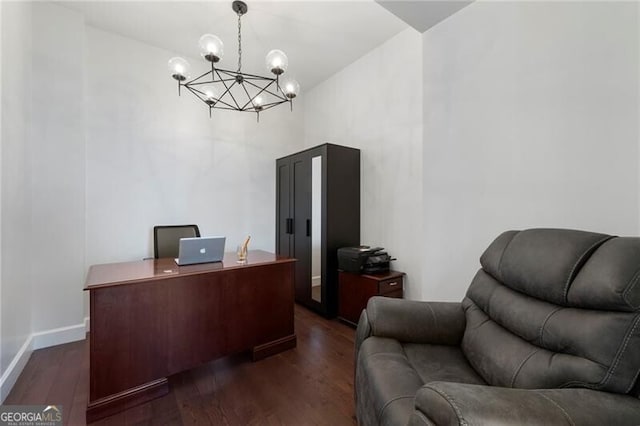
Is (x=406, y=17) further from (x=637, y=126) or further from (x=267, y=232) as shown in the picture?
(x=267, y=232)

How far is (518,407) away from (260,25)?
345 cm

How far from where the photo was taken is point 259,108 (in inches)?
105

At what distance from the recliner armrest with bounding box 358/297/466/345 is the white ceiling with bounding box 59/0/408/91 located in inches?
106

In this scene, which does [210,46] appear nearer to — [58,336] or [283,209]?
[283,209]

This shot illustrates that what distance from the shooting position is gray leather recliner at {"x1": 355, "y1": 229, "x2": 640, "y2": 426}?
2.52 feet

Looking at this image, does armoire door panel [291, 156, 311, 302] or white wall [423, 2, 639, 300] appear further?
armoire door panel [291, 156, 311, 302]

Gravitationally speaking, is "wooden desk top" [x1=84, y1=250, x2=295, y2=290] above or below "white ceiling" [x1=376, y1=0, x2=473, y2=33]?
below

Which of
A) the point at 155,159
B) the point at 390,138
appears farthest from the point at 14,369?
the point at 390,138

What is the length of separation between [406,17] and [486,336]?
2286 millimetres

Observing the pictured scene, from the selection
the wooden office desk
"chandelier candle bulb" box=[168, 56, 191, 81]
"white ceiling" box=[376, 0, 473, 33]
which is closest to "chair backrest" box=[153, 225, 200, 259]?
the wooden office desk

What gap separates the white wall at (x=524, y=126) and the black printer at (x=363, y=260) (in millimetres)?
701

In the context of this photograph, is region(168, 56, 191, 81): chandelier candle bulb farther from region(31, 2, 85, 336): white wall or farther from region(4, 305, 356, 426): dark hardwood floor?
region(4, 305, 356, 426): dark hardwood floor

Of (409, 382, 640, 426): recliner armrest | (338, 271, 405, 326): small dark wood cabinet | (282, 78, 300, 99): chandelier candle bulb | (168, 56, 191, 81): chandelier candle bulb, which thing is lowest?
(338, 271, 405, 326): small dark wood cabinet

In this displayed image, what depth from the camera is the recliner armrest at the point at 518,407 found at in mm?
700
